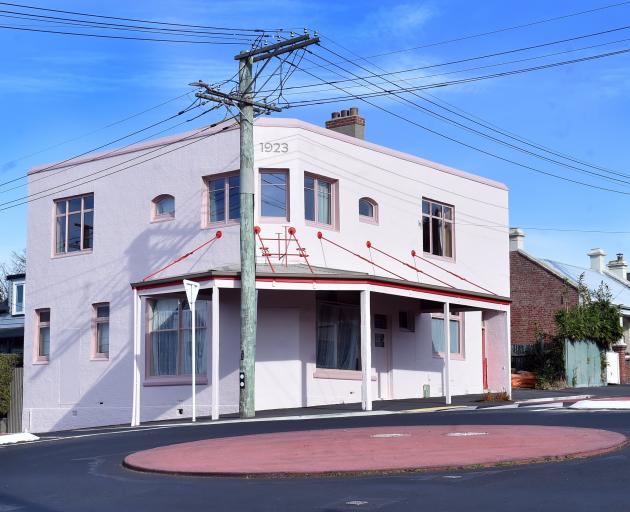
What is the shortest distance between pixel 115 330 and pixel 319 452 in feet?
56.9

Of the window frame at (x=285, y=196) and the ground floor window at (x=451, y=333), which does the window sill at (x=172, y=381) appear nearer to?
the window frame at (x=285, y=196)

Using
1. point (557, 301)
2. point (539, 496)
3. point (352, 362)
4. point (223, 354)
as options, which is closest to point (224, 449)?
point (539, 496)

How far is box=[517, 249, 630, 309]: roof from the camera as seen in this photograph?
42000mm

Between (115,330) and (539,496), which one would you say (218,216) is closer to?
(115,330)

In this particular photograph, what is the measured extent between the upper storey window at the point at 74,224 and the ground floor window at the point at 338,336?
7766 millimetres

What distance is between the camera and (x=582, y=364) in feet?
121

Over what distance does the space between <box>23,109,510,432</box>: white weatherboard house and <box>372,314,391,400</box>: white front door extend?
0.19 ft

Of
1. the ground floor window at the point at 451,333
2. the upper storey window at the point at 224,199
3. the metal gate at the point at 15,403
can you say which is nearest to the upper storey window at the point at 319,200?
the upper storey window at the point at 224,199

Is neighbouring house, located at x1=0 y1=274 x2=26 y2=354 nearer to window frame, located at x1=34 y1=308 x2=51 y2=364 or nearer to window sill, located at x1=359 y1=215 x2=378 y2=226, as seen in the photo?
window frame, located at x1=34 y1=308 x2=51 y2=364

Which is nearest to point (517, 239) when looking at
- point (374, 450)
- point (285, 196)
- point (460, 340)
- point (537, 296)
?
point (537, 296)

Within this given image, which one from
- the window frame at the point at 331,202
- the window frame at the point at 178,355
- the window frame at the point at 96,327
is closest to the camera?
the window frame at the point at 178,355

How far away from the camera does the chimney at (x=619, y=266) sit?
173 ft

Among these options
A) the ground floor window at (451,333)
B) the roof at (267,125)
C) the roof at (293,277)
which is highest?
the roof at (267,125)

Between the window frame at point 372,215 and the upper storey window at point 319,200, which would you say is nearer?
the upper storey window at point 319,200
